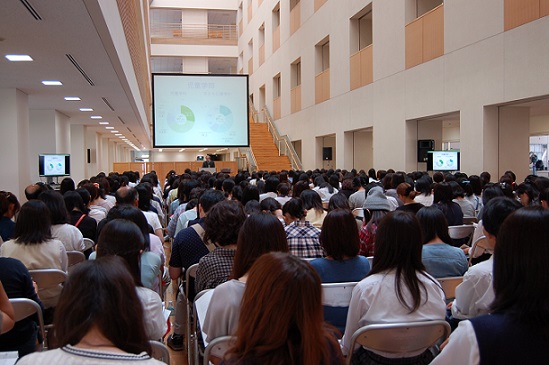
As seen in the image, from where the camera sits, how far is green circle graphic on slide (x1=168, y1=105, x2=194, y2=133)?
14273 mm

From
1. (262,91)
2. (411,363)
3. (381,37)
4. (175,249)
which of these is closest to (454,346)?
(411,363)

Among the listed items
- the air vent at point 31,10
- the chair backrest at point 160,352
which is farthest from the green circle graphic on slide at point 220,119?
the chair backrest at point 160,352

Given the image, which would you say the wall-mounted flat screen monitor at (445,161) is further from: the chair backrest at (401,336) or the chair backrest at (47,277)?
the chair backrest at (47,277)

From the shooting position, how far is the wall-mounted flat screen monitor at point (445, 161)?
10533 millimetres

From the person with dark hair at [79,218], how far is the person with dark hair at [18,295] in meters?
2.01

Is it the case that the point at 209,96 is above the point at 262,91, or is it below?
below

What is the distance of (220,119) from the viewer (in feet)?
48.5

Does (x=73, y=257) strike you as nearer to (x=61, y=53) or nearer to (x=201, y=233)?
(x=201, y=233)

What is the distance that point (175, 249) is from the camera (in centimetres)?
396

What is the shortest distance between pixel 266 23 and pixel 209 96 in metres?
11.4

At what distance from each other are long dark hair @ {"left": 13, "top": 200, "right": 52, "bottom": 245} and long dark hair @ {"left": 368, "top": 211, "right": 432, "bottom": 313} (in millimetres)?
2491

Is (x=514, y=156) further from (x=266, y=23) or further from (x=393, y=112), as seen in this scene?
(x=266, y=23)

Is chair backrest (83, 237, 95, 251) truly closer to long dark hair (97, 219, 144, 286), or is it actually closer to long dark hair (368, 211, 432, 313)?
long dark hair (97, 219, 144, 286)

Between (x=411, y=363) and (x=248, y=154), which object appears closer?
(x=411, y=363)
